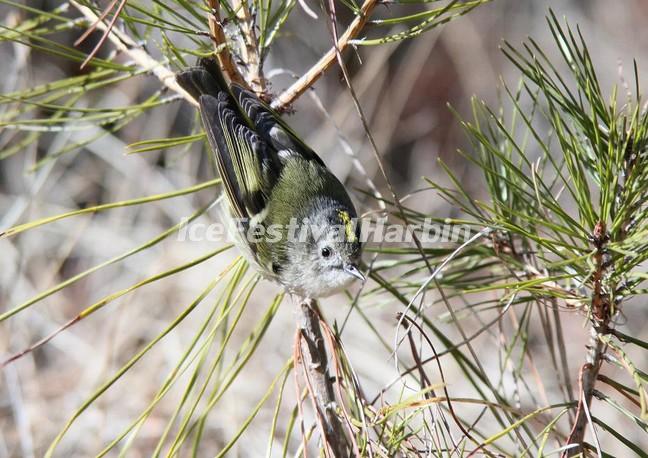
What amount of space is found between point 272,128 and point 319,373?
72 cm

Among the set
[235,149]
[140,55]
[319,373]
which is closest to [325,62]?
[140,55]

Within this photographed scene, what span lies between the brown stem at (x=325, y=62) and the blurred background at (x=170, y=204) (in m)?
1.26

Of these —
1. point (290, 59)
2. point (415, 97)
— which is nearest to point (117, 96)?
point (290, 59)

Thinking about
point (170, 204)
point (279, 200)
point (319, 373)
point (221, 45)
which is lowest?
point (319, 373)

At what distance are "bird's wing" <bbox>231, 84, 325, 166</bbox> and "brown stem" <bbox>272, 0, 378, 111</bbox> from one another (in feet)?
0.24

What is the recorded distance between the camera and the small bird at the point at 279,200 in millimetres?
1610

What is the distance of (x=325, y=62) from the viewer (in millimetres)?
1136

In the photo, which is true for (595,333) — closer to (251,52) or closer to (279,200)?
(251,52)

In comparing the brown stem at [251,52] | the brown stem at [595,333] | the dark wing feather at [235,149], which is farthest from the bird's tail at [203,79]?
the brown stem at [595,333]

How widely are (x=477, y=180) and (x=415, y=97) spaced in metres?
0.63

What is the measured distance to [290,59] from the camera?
3895 millimetres

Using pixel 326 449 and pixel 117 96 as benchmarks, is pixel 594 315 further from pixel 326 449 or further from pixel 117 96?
pixel 117 96

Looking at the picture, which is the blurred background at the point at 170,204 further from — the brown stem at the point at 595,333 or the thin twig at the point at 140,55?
the brown stem at the point at 595,333

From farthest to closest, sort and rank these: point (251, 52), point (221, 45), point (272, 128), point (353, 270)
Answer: point (272, 128) → point (353, 270) → point (251, 52) → point (221, 45)
